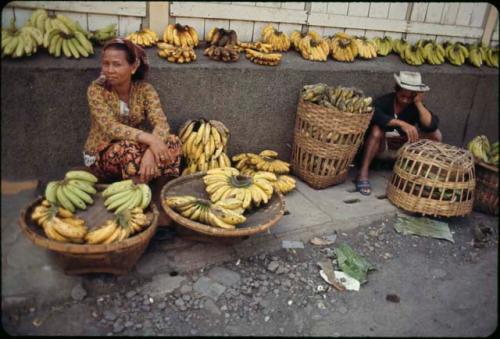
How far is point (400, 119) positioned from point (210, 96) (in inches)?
99.4

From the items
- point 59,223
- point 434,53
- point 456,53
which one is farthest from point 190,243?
point 456,53

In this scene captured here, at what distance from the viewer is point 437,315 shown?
3.19 meters

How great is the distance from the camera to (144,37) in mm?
4504

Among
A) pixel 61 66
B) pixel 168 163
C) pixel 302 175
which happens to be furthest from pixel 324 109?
pixel 61 66

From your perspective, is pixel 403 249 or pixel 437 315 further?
pixel 403 249

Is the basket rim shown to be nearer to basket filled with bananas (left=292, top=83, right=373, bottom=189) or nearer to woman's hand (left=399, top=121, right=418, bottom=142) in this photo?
basket filled with bananas (left=292, top=83, right=373, bottom=189)

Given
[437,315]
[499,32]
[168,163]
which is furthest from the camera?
[499,32]

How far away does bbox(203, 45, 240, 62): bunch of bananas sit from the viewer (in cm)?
455

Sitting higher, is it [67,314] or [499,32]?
[499,32]

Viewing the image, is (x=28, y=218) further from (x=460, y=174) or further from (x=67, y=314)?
(x=460, y=174)

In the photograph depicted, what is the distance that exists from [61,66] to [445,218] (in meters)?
4.42

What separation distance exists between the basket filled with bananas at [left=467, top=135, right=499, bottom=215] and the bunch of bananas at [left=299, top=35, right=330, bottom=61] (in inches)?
86.4

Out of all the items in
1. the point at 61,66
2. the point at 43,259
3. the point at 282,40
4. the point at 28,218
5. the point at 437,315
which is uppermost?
the point at 282,40

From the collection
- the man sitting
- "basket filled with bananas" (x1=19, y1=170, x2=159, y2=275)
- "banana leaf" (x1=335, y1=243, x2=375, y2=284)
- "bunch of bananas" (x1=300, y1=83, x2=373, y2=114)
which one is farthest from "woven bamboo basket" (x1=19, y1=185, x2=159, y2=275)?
the man sitting
